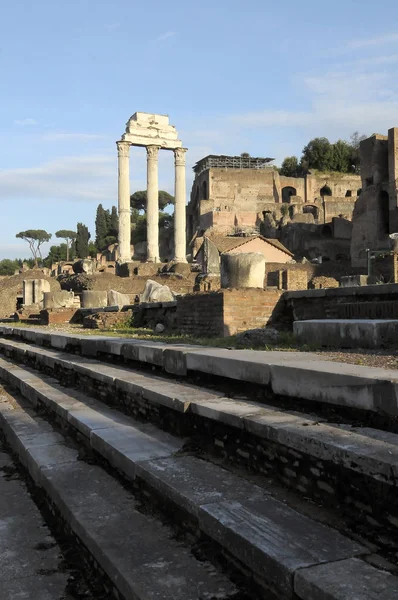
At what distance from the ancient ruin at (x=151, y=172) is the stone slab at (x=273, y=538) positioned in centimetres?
4132

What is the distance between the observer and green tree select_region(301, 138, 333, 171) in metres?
64.9

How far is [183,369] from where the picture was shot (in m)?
4.35

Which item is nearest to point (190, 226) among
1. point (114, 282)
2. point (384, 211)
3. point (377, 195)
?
point (377, 195)

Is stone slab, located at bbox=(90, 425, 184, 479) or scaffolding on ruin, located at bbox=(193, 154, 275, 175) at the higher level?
scaffolding on ruin, located at bbox=(193, 154, 275, 175)

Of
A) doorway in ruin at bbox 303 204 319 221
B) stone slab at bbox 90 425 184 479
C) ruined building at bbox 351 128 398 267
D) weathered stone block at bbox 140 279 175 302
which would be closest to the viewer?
stone slab at bbox 90 425 184 479

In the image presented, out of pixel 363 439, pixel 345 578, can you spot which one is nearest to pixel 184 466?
pixel 363 439

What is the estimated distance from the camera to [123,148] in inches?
1729

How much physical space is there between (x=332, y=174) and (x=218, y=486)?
209 feet

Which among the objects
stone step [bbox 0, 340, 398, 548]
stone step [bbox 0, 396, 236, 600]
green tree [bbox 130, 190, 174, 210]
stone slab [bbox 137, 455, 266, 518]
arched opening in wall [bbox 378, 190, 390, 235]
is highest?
green tree [bbox 130, 190, 174, 210]

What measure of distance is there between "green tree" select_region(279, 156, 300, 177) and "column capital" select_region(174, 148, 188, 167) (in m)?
27.1

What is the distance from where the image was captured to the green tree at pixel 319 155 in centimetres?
6488

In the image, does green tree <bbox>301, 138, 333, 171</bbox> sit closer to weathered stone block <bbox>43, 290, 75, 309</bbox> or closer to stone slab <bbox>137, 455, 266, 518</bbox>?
weathered stone block <bbox>43, 290, 75, 309</bbox>

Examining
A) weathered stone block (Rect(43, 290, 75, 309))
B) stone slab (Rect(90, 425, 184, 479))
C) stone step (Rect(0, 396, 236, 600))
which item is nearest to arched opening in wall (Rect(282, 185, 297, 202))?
weathered stone block (Rect(43, 290, 75, 309))

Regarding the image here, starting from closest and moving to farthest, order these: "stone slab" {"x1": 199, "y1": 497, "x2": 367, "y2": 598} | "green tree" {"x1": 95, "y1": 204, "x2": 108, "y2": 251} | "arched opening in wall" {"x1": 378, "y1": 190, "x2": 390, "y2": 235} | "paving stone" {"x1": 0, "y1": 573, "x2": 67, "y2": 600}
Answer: "stone slab" {"x1": 199, "y1": 497, "x2": 367, "y2": 598}, "paving stone" {"x1": 0, "y1": 573, "x2": 67, "y2": 600}, "arched opening in wall" {"x1": 378, "y1": 190, "x2": 390, "y2": 235}, "green tree" {"x1": 95, "y1": 204, "x2": 108, "y2": 251}
